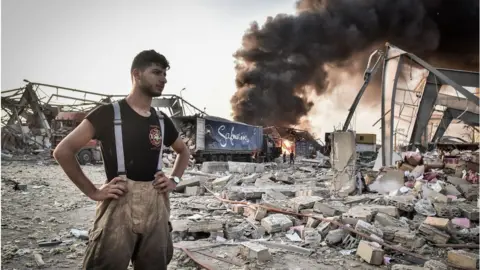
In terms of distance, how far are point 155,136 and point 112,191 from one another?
0.42 meters

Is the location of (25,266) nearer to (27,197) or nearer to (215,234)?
(215,234)

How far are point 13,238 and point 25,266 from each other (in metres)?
1.17

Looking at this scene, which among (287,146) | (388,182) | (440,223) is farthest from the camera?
(287,146)

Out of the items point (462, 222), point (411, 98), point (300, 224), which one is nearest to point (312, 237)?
point (300, 224)

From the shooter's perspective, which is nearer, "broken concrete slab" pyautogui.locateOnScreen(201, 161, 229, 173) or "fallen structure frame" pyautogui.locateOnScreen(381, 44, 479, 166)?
"fallen structure frame" pyautogui.locateOnScreen(381, 44, 479, 166)

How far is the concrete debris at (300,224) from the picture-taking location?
376 cm

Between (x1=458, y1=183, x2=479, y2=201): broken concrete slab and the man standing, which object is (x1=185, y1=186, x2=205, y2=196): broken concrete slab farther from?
(x1=458, y1=183, x2=479, y2=201): broken concrete slab

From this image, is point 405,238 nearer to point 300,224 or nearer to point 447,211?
point 300,224

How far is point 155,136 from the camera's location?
1956 millimetres

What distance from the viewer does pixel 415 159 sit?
28.8 ft

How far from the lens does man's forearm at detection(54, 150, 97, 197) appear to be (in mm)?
1750

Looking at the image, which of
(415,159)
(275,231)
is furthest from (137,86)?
(415,159)

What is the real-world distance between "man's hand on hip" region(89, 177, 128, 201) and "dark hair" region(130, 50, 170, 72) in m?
0.73

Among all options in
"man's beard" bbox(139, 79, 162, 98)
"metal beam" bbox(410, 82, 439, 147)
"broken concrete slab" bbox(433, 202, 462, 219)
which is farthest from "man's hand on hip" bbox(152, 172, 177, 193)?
"metal beam" bbox(410, 82, 439, 147)
